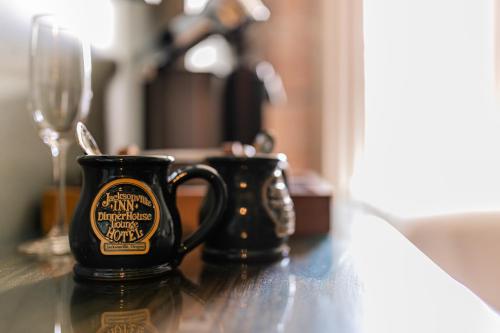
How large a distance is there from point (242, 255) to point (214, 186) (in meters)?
0.08

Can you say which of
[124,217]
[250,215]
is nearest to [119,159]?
[124,217]

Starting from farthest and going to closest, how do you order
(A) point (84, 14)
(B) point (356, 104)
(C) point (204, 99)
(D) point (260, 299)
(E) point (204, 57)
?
(E) point (204, 57) < (B) point (356, 104) < (C) point (204, 99) < (A) point (84, 14) < (D) point (260, 299)

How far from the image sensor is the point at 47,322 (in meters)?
0.39

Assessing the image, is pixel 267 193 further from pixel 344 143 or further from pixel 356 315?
pixel 344 143

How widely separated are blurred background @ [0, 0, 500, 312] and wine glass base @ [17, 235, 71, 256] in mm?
77

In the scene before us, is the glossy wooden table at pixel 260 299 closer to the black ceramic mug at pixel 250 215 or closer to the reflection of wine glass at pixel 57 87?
the black ceramic mug at pixel 250 215

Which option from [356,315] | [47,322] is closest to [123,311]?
[47,322]

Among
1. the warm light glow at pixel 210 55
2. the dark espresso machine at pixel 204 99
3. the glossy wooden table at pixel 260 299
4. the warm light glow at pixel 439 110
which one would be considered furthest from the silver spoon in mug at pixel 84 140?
the warm light glow at pixel 210 55

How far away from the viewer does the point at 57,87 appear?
74cm

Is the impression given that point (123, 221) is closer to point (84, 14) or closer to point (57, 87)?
point (57, 87)

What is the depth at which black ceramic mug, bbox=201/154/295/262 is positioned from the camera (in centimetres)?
62

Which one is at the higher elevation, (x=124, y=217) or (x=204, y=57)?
(x=204, y=57)

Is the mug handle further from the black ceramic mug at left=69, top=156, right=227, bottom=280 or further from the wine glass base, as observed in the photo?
the wine glass base

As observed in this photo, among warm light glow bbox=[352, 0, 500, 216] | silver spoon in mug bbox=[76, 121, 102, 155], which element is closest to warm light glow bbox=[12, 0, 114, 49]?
silver spoon in mug bbox=[76, 121, 102, 155]
